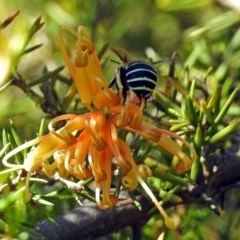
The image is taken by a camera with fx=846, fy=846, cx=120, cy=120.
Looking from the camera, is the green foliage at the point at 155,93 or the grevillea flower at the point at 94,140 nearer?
the grevillea flower at the point at 94,140

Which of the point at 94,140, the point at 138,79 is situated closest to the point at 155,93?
the point at 138,79

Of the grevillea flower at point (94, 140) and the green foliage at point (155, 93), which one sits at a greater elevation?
the grevillea flower at point (94, 140)

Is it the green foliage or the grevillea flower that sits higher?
the grevillea flower

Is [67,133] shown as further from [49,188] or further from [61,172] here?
[49,188]

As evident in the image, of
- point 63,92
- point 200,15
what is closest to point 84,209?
point 63,92

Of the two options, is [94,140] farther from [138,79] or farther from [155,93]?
[155,93]

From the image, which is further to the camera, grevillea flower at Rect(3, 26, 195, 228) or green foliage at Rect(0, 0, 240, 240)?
green foliage at Rect(0, 0, 240, 240)
